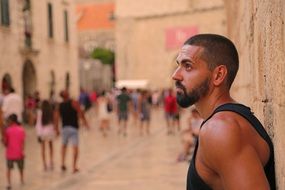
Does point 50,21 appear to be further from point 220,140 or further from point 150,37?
point 220,140

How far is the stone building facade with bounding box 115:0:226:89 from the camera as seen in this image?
161 feet

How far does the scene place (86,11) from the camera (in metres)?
79.7

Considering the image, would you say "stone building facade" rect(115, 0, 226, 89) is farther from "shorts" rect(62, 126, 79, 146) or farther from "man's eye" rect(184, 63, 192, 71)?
"man's eye" rect(184, 63, 192, 71)

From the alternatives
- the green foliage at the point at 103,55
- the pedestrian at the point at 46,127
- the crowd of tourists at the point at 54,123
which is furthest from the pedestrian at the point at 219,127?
the green foliage at the point at 103,55

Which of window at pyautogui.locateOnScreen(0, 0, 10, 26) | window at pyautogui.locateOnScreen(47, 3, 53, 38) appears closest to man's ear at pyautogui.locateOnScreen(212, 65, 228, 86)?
window at pyautogui.locateOnScreen(0, 0, 10, 26)

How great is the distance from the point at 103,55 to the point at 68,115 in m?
64.2

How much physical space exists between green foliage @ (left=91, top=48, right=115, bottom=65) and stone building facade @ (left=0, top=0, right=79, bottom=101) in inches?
1632

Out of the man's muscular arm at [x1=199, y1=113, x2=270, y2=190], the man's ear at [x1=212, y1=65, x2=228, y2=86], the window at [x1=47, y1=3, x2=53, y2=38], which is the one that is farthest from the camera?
the window at [x1=47, y1=3, x2=53, y2=38]

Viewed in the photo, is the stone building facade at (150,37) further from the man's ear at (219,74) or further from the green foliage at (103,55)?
the man's ear at (219,74)

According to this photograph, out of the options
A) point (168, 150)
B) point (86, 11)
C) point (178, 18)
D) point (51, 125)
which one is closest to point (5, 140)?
point (51, 125)

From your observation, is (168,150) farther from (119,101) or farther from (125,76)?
(125,76)

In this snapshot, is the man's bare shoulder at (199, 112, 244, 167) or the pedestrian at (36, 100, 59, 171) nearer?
the man's bare shoulder at (199, 112, 244, 167)

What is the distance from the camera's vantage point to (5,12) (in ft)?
74.0

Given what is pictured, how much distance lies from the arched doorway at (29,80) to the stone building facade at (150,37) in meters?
Result: 24.0
